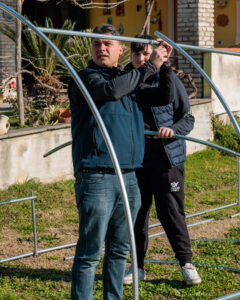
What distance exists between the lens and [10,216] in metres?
6.23

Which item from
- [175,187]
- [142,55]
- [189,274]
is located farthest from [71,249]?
[142,55]

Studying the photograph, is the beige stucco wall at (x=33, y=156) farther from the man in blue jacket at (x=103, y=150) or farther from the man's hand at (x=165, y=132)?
the man in blue jacket at (x=103, y=150)

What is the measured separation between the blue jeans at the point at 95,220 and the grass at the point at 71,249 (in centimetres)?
89

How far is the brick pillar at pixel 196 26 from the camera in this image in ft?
34.0

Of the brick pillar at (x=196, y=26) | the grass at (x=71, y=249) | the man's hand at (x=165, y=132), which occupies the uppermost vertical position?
the brick pillar at (x=196, y=26)

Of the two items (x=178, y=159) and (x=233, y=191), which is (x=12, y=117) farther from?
(x=178, y=159)

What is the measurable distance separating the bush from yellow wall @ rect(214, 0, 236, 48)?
12.3ft

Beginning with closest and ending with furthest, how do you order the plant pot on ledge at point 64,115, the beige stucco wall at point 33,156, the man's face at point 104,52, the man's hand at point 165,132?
the man's face at point 104,52 < the man's hand at point 165,132 < the beige stucco wall at point 33,156 < the plant pot on ledge at point 64,115

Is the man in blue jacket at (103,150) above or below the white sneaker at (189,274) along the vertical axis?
above

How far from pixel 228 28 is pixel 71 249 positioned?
9610mm

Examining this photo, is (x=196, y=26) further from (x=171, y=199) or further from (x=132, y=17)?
(x=171, y=199)

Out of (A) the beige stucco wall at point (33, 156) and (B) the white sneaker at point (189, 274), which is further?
(A) the beige stucco wall at point (33, 156)

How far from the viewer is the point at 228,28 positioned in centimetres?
1341

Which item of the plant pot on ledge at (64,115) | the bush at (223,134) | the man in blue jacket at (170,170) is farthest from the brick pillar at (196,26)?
the man in blue jacket at (170,170)
